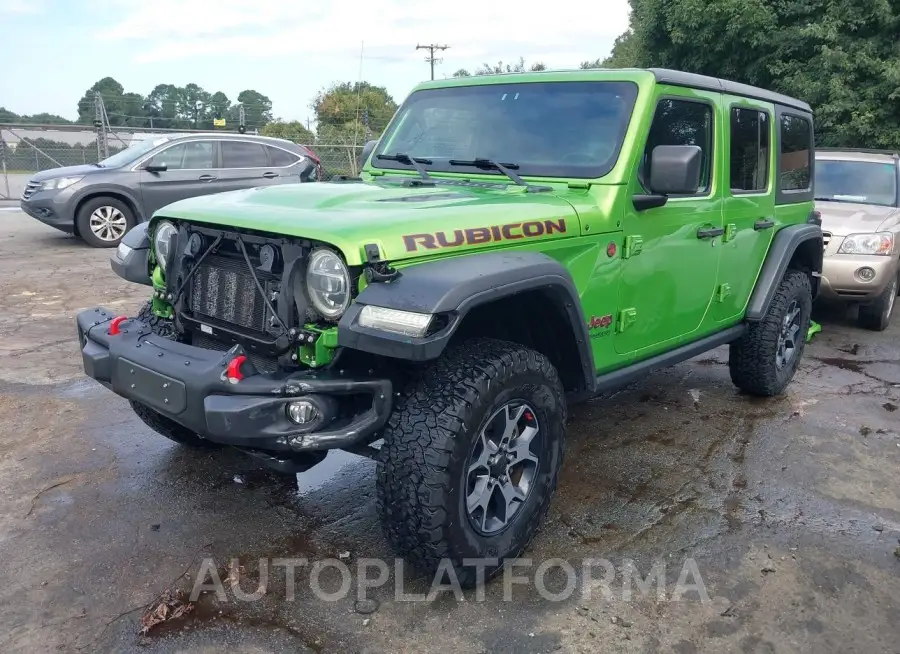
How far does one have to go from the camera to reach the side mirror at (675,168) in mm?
3223

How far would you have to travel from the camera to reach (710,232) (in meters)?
3.99

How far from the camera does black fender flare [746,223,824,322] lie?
4.54 metres

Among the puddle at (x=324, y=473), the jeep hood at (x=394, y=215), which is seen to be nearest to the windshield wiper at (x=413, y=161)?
the jeep hood at (x=394, y=215)

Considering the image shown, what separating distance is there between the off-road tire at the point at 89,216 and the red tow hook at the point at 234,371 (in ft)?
27.9

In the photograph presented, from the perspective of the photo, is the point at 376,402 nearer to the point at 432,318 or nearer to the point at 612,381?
the point at 432,318

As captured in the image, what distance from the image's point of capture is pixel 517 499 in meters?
3.00

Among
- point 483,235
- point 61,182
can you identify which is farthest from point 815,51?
point 483,235

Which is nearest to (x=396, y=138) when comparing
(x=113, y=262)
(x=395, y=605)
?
(x=113, y=262)

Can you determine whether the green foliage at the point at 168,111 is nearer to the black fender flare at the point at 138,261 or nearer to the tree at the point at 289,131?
the tree at the point at 289,131

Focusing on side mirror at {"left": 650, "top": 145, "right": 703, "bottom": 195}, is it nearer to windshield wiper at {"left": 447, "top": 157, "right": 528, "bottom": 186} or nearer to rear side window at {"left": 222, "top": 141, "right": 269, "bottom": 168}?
windshield wiper at {"left": 447, "top": 157, "right": 528, "bottom": 186}

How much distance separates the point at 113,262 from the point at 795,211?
4228 mm

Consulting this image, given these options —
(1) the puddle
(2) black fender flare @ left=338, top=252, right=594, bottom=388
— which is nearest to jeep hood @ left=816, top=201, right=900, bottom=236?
(2) black fender flare @ left=338, top=252, right=594, bottom=388

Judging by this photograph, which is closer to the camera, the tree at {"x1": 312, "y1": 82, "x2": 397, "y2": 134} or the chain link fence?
the chain link fence

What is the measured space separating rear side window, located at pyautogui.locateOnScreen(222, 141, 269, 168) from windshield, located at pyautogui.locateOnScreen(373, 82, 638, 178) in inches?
288
